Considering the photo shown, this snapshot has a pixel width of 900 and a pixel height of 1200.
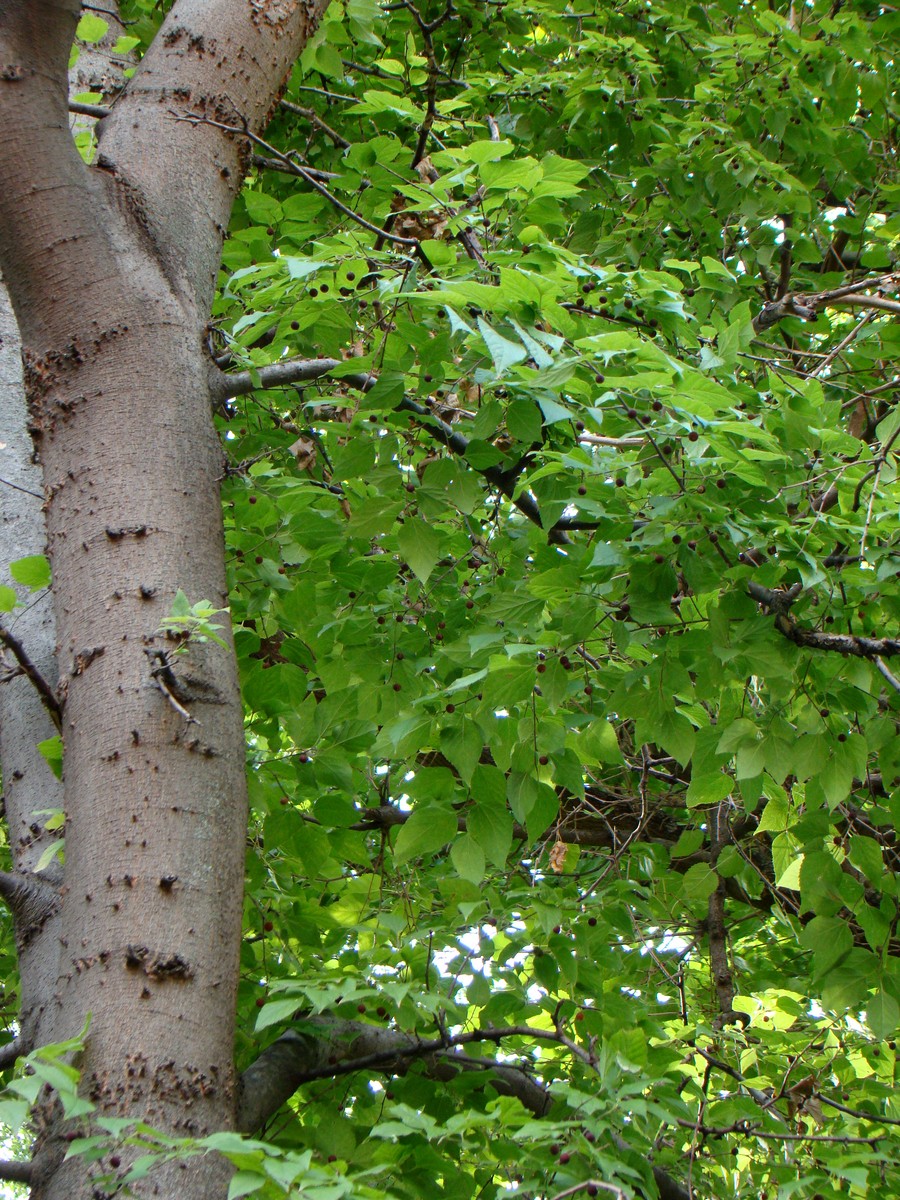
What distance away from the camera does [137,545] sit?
173 centimetres

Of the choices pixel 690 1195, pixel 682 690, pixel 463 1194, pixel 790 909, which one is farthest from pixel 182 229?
pixel 790 909

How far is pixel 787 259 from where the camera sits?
147 inches

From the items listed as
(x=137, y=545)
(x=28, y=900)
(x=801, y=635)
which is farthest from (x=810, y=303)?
(x=28, y=900)

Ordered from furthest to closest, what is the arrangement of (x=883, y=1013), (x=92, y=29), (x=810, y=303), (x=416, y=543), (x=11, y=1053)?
1. (x=810, y=303)
2. (x=92, y=29)
3. (x=883, y=1013)
4. (x=416, y=543)
5. (x=11, y=1053)

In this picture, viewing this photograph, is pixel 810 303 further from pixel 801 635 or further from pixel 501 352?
pixel 501 352

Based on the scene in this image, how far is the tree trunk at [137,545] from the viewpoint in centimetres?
141

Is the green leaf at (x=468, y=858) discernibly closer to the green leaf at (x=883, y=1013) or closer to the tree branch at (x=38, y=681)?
the tree branch at (x=38, y=681)

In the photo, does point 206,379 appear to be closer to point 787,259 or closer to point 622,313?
point 622,313

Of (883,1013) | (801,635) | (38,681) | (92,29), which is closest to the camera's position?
(38,681)

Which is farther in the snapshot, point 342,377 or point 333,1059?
point 342,377

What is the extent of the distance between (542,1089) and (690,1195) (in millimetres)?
394

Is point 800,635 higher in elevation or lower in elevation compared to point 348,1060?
higher

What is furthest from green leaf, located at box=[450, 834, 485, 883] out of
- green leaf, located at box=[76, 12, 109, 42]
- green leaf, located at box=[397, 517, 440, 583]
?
green leaf, located at box=[76, 12, 109, 42]

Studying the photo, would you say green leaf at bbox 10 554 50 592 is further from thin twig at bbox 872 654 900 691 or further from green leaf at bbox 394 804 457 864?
thin twig at bbox 872 654 900 691
